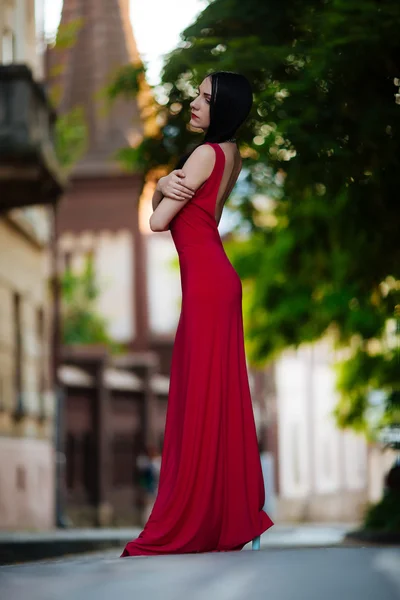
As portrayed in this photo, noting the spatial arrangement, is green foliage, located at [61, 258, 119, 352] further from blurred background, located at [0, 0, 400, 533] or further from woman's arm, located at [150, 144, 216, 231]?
woman's arm, located at [150, 144, 216, 231]

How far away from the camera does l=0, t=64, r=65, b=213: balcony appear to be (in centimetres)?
1756

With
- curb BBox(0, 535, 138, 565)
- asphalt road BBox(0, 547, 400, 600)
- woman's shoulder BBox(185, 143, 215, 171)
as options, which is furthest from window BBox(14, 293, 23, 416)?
asphalt road BBox(0, 547, 400, 600)

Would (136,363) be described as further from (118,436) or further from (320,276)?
(320,276)

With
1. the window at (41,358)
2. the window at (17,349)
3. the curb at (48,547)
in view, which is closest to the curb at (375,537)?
the curb at (48,547)

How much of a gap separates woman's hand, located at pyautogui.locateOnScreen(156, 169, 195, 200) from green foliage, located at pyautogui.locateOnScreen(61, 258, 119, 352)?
149 feet

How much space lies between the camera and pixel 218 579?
403 centimetres

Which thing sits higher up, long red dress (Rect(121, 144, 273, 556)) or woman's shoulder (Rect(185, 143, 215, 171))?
woman's shoulder (Rect(185, 143, 215, 171))

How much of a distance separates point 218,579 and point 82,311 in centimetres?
4818

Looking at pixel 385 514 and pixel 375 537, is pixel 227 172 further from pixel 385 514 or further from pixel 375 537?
pixel 385 514

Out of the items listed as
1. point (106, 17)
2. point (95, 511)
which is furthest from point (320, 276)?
point (106, 17)

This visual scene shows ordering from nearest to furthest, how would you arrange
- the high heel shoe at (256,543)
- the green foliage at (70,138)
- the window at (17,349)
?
the high heel shoe at (256,543)
the green foliage at (70,138)
the window at (17,349)

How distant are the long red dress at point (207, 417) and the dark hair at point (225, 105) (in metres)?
0.09

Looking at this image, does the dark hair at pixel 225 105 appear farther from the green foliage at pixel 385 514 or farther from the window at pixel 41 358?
the window at pixel 41 358

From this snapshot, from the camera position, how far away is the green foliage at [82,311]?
169 ft
